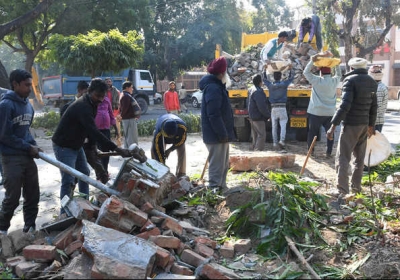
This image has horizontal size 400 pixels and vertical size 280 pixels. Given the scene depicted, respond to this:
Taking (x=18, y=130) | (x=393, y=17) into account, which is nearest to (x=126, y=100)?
(x=18, y=130)

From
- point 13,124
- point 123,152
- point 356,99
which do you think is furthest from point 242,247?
point 356,99

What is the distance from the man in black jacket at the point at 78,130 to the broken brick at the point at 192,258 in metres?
1.40

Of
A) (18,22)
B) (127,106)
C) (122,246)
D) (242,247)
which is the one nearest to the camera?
(122,246)

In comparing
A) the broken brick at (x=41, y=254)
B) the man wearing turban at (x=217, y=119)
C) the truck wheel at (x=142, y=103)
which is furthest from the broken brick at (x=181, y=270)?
the truck wheel at (x=142, y=103)

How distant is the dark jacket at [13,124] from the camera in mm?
3980

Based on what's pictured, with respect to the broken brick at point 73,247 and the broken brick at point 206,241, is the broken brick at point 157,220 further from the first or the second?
the broken brick at point 73,247

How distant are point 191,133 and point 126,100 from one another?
5.19 meters

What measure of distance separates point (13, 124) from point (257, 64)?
25.6ft

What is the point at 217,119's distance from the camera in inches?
206

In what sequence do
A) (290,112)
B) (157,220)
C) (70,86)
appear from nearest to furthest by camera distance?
(157,220) < (290,112) < (70,86)

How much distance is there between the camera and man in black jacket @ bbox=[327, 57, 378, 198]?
211 inches

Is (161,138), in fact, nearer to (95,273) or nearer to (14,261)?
(14,261)

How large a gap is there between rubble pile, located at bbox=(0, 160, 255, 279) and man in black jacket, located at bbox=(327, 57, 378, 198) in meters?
2.22

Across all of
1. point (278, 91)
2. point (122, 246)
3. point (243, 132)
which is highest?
point (278, 91)
